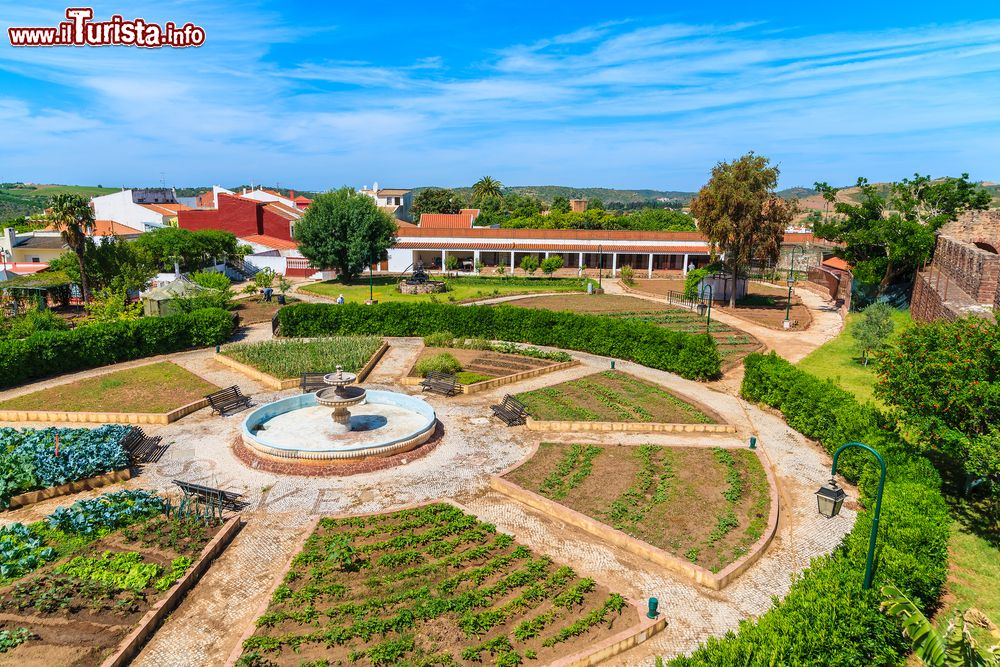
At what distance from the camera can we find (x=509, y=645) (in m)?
10.0

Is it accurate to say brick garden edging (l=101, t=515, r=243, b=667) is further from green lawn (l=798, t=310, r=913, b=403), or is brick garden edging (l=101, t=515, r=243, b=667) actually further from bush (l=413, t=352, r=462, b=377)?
green lawn (l=798, t=310, r=913, b=403)

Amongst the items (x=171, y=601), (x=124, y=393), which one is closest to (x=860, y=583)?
(x=171, y=601)

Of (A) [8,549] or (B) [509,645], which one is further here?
(A) [8,549]

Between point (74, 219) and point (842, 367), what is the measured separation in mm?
44071

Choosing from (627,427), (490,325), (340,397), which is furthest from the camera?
(490,325)

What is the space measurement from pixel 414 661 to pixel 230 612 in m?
3.89

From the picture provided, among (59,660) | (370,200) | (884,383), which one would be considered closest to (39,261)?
(370,200)

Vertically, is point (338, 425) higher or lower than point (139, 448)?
higher

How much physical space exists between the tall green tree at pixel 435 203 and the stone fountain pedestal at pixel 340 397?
92401mm

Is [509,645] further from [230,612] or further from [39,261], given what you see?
[39,261]

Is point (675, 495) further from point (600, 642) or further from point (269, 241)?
point (269, 241)

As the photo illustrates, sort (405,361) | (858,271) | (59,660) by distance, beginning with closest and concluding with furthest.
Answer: (59,660) < (405,361) < (858,271)

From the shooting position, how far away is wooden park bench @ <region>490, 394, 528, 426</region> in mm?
20391

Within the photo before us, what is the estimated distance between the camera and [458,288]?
51531 millimetres
